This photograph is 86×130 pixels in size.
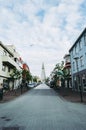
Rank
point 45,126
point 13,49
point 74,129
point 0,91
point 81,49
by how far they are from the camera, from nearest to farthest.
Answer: point 74,129, point 45,126, point 0,91, point 81,49, point 13,49

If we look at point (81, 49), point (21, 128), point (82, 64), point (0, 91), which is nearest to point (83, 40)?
point (81, 49)

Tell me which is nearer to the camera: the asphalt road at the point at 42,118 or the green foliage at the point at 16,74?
the asphalt road at the point at 42,118

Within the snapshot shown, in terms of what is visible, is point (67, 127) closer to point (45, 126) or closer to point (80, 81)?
point (45, 126)

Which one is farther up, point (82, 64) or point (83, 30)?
point (83, 30)

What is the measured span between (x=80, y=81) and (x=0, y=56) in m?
16.6

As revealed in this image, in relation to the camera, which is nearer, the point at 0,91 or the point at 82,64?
the point at 0,91

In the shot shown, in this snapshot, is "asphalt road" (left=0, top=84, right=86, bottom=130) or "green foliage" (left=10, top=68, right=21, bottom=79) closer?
"asphalt road" (left=0, top=84, right=86, bottom=130)

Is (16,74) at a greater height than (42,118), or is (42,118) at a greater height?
(16,74)

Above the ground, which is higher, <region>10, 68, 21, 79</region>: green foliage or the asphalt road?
<region>10, 68, 21, 79</region>: green foliage

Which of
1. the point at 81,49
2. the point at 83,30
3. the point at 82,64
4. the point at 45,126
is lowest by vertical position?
the point at 45,126

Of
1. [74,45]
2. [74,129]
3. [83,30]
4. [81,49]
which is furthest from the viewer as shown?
[74,45]

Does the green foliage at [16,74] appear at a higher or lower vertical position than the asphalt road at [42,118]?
higher

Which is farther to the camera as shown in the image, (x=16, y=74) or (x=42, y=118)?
(x=16, y=74)

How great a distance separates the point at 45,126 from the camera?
699 cm
